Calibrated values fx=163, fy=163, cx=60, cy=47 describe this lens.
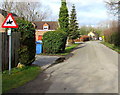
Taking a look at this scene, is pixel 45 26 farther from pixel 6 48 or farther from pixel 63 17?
pixel 6 48

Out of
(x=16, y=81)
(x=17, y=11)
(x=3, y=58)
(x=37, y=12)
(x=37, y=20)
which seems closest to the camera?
(x=16, y=81)

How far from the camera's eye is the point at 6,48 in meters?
8.32

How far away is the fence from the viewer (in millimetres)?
8031

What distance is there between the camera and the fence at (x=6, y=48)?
803cm

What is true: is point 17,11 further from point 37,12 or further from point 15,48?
point 15,48

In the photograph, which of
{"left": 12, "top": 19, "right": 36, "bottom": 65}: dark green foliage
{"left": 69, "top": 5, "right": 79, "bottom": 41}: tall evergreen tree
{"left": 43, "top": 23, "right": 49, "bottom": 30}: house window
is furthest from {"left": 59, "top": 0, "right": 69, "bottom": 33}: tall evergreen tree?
{"left": 12, "top": 19, "right": 36, "bottom": 65}: dark green foliage

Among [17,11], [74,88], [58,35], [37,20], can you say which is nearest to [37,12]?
[37,20]

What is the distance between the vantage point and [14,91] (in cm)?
529

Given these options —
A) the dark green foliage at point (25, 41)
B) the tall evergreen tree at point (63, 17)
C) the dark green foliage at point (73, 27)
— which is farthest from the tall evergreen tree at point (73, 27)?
the dark green foliage at point (25, 41)

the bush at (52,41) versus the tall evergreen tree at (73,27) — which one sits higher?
the tall evergreen tree at (73,27)

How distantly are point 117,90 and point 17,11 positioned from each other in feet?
110

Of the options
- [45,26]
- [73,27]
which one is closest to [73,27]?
[73,27]

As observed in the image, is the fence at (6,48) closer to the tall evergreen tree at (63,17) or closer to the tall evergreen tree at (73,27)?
the tall evergreen tree at (63,17)

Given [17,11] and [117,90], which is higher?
[17,11]
